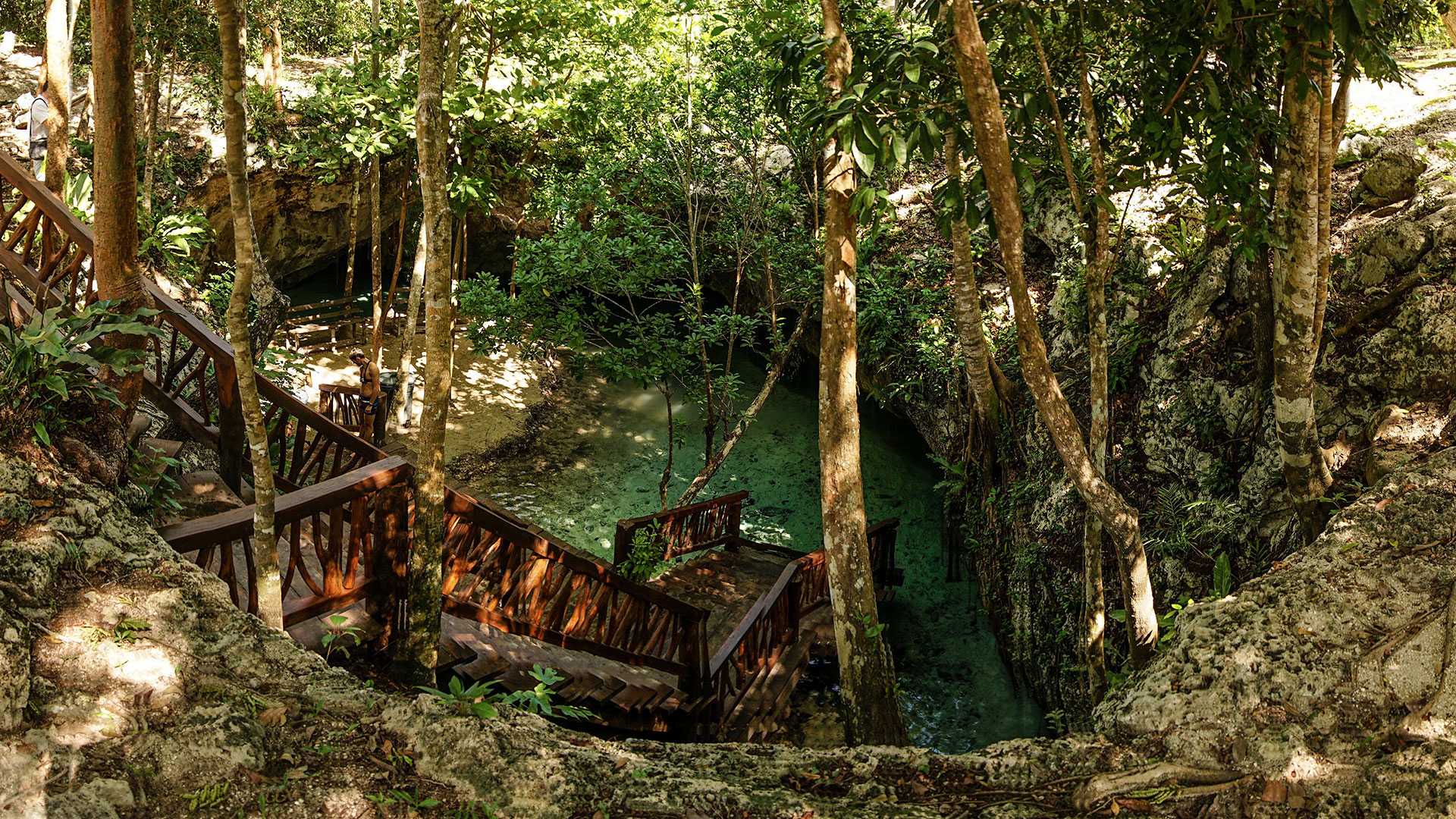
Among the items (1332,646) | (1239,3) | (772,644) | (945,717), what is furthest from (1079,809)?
(945,717)

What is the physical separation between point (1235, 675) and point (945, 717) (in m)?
6.20

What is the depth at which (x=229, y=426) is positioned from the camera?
5105mm

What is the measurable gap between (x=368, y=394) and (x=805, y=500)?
22.2 ft

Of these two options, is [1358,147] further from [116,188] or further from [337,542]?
[116,188]

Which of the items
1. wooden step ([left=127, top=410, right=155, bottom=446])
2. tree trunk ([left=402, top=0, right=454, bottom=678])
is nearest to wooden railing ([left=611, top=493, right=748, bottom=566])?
tree trunk ([left=402, top=0, right=454, bottom=678])

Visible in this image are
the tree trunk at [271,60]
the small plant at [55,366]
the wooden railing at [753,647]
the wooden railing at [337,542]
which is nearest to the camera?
the small plant at [55,366]

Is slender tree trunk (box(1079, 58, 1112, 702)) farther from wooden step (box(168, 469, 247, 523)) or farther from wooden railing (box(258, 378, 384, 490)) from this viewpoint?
wooden step (box(168, 469, 247, 523))

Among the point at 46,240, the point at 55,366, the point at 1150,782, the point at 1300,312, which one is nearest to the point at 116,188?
the point at 55,366

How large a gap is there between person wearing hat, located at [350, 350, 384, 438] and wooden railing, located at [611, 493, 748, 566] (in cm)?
460

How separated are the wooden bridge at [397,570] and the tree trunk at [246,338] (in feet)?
0.77

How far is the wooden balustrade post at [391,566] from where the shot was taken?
4754 mm

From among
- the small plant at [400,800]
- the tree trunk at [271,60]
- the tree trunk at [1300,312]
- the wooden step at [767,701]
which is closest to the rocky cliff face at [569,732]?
the small plant at [400,800]

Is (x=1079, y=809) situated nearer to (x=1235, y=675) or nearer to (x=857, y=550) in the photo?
(x=1235, y=675)

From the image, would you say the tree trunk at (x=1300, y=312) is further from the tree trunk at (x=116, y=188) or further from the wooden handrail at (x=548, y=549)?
the tree trunk at (x=116, y=188)
